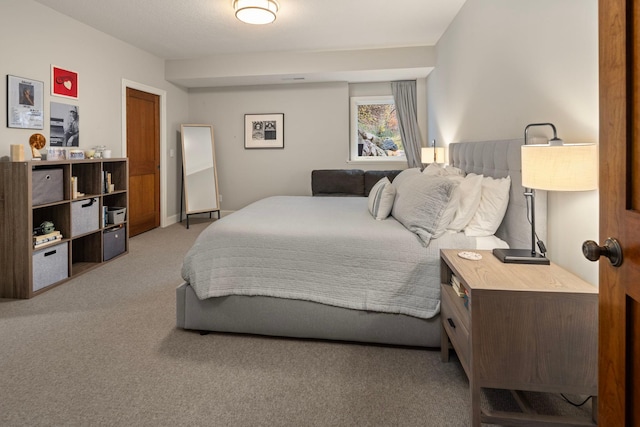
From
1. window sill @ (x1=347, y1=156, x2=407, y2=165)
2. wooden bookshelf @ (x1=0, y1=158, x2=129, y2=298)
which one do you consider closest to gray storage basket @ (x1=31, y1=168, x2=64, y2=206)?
wooden bookshelf @ (x1=0, y1=158, x2=129, y2=298)

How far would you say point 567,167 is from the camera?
147cm

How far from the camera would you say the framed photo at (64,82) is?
3814 millimetres

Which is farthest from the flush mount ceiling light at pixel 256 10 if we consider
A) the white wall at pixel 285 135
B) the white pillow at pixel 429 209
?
the white wall at pixel 285 135

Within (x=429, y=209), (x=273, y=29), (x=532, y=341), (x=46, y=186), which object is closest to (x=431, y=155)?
(x=273, y=29)

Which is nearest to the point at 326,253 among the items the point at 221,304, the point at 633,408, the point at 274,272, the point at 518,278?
the point at 274,272

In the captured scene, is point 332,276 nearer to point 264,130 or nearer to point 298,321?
point 298,321

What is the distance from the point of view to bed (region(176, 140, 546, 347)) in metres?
2.06

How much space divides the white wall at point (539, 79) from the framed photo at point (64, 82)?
4043mm

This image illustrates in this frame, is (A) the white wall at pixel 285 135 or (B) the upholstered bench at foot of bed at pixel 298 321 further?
(A) the white wall at pixel 285 135

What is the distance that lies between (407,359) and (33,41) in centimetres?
423

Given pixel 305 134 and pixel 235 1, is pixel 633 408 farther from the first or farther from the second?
pixel 305 134

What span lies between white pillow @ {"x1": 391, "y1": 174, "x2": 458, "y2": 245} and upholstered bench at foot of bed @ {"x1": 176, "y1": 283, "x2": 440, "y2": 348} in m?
0.48

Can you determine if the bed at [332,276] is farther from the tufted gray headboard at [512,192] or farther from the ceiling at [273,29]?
the ceiling at [273,29]

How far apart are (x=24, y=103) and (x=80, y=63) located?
0.97 metres
